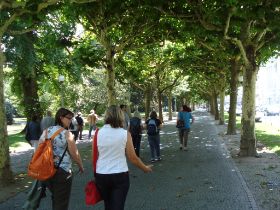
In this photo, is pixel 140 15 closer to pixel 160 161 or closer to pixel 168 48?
pixel 160 161

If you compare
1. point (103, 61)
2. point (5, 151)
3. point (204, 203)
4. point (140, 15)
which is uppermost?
point (140, 15)

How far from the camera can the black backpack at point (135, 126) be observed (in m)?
13.3

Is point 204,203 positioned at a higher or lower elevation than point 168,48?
lower

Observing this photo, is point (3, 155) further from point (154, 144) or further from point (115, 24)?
point (115, 24)

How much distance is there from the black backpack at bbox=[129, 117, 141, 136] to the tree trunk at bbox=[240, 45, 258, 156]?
3226 millimetres

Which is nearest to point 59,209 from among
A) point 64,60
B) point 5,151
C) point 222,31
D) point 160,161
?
point 5,151

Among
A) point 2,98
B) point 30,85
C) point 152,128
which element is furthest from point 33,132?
point 30,85

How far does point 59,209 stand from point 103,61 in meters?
14.0

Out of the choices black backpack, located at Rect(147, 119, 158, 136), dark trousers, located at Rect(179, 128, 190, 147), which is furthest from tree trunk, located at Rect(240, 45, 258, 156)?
black backpack, located at Rect(147, 119, 158, 136)

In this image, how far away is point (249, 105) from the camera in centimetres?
1338

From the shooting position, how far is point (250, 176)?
998 cm

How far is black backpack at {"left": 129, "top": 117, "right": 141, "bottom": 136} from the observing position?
43.5ft

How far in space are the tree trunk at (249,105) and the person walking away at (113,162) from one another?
9190mm

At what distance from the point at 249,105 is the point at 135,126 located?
3.54 m
